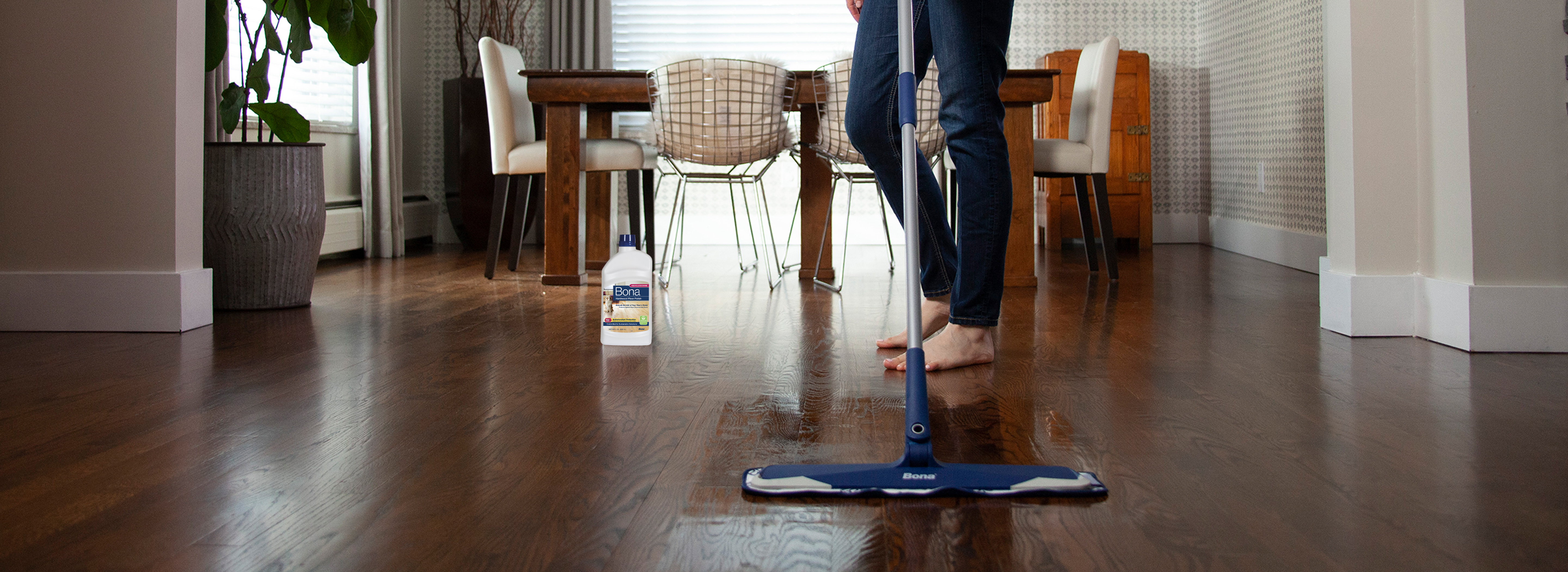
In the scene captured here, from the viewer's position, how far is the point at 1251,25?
14.7 ft

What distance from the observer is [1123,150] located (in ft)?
16.3

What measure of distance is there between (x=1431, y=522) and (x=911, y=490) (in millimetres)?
427

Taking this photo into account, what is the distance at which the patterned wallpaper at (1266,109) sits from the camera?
3.73m

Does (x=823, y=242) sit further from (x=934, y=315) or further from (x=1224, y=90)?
(x=1224, y=90)

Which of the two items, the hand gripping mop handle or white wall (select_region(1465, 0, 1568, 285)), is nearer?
the hand gripping mop handle

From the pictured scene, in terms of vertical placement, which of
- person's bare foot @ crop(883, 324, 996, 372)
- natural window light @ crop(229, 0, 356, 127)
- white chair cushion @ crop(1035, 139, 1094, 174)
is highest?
natural window light @ crop(229, 0, 356, 127)

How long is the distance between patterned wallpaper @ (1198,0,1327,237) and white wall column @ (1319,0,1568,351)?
131 centimetres

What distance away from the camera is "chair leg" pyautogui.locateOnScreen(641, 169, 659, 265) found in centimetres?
365

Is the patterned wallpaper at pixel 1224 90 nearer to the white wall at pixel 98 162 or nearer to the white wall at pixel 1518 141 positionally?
the white wall at pixel 1518 141

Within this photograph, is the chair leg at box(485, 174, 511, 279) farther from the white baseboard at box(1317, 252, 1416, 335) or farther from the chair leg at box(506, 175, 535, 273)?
the white baseboard at box(1317, 252, 1416, 335)

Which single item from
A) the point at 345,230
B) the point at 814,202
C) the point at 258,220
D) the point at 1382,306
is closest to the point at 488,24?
the point at 345,230

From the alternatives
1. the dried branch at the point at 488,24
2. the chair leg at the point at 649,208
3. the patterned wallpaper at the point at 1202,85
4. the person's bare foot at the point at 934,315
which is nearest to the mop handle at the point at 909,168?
the person's bare foot at the point at 934,315

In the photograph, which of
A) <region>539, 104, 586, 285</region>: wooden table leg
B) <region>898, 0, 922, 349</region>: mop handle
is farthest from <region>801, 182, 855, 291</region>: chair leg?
<region>898, 0, 922, 349</region>: mop handle

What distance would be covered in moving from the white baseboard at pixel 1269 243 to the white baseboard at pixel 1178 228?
0.11 metres
